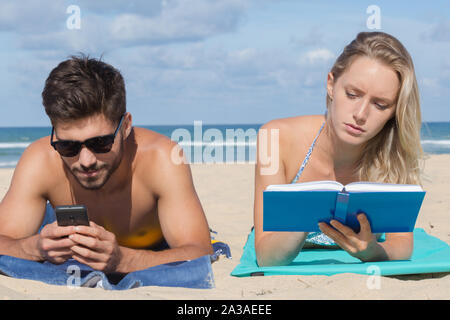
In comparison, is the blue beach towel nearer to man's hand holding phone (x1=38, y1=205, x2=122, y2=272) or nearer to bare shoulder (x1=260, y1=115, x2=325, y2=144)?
man's hand holding phone (x1=38, y1=205, x2=122, y2=272)

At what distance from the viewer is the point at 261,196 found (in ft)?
10.5

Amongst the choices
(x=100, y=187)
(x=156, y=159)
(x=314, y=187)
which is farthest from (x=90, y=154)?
(x=314, y=187)

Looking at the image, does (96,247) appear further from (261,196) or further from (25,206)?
(261,196)

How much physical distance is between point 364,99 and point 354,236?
2.51 ft

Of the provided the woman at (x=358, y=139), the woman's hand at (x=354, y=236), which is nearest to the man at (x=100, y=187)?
the woman at (x=358, y=139)

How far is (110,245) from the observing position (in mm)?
2676

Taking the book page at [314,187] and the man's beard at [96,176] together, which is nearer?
the book page at [314,187]

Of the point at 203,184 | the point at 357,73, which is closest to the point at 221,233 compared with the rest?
the point at 357,73

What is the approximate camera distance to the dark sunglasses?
2.83 m

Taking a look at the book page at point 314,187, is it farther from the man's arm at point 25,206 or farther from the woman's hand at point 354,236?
the man's arm at point 25,206

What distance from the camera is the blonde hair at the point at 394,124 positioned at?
292cm

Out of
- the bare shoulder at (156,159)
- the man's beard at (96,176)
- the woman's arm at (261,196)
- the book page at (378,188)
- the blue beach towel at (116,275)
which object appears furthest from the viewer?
the bare shoulder at (156,159)

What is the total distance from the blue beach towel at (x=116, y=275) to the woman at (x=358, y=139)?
0.47 meters

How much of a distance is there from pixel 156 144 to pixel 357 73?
4.27 ft
